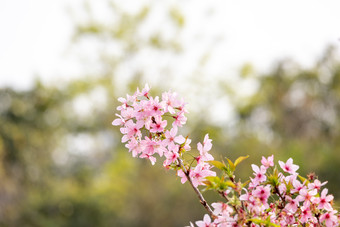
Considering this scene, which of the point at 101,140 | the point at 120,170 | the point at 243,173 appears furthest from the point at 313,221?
the point at 101,140

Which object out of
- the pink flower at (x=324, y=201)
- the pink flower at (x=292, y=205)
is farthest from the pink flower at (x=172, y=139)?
the pink flower at (x=324, y=201)

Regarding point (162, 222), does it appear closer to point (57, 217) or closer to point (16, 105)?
point (57, 217)

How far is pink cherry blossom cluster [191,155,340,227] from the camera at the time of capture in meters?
1.62

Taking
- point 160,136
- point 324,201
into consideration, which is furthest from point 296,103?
point 160,136

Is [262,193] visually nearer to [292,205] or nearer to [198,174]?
[292,205]

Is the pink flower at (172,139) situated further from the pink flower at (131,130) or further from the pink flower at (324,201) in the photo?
the pink flower at (324,201)

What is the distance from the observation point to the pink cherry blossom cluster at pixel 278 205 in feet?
5.33

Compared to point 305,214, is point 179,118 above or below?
above

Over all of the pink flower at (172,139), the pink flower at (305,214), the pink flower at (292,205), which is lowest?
the pink flower at (305,214)

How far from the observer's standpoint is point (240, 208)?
1618mm

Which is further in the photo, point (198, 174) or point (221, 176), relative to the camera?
point (198, 174)

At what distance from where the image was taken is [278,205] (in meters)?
1.76

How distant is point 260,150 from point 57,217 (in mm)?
6235

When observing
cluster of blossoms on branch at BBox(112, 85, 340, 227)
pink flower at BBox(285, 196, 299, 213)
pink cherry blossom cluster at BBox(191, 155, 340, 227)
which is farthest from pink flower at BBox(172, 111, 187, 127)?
pink flower at BBox(285, 196, 299, 213)
